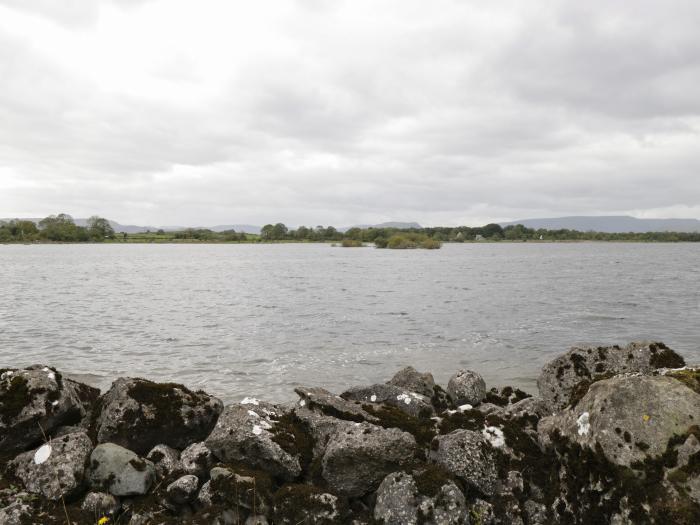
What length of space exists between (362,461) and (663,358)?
302 inches

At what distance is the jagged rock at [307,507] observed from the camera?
7254mm

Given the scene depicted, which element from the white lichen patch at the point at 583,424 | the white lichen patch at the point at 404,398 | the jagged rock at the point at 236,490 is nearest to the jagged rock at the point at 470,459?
the white lichen patch at the point at 583,424

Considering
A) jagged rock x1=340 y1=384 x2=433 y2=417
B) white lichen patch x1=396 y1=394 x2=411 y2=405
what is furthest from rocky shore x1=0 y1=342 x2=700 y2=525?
white lichen patch x1=396 y1=394 x2=411 y2=405

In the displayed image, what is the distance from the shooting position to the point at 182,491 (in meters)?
7.96

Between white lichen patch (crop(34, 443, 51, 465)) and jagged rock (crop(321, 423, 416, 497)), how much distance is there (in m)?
4.70

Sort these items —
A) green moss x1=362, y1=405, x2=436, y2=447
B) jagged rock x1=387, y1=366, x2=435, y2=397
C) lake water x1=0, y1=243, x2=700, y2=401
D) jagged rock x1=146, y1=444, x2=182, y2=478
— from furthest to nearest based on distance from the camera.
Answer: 1. lake water x1=0, y1=243, x2=700, y2=401
2. jagged rock x1=387, y1=366, x2=435, y2=397
3. green moss x1=362, y1=405, x2=436, y2=447
4. jagged rock x1=146, y1=444, x2=182, y2=478

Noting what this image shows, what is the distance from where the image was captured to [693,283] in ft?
185

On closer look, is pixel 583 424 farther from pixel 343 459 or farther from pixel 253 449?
pixel 253 449

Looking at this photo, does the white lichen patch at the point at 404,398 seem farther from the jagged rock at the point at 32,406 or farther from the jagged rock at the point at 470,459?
the jagged rock at the point at 32,406

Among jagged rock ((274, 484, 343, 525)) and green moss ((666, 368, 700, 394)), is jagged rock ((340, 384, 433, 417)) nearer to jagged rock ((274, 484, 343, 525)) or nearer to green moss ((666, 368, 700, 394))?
jagged rock ((274, 484, 343, 525))

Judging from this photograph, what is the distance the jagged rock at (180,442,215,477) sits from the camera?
8555 mm

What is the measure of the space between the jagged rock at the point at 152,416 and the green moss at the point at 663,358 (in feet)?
31.9

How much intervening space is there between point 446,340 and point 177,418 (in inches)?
702

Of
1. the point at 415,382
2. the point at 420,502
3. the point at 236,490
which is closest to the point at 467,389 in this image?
the point at 415,382
